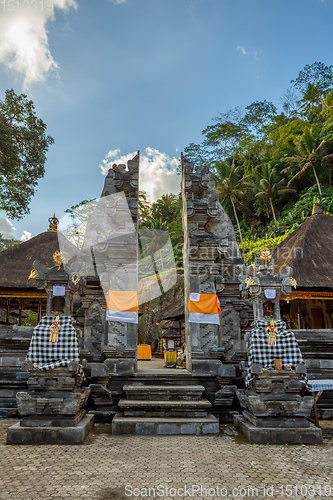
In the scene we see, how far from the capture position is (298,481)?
4426 mm

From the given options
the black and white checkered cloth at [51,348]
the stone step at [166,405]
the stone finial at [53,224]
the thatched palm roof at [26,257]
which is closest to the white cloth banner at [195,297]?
the stone step at [166,405]

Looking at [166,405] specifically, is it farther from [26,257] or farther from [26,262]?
[26,257]

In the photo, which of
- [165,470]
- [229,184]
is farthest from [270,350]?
[229,184]

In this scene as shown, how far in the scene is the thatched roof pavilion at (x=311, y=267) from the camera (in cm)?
1315

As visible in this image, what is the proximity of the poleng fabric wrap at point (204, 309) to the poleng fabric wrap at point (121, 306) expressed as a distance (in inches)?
53.0

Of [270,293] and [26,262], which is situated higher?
[26,262]

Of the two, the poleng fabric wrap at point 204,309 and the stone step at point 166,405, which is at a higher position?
the poleng fabric wrap at point 204,309

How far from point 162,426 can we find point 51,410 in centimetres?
207

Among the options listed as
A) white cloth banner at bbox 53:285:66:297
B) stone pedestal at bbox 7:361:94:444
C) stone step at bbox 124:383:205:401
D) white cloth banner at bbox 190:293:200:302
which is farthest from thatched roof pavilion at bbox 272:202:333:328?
stone pedestal at bbox 7:361:94:444

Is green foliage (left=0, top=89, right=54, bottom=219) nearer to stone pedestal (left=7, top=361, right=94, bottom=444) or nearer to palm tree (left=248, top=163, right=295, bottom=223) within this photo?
stone pedestal (left=7, top=361, right=94, bottom=444)

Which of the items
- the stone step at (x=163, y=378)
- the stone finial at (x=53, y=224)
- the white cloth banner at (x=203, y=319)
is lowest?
the stone step at (x=163, y=378)

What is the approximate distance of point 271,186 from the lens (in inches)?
1451

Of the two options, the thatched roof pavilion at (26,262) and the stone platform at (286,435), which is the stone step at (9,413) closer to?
the stone platform at (286,435)

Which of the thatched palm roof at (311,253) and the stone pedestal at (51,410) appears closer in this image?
the stone pedestal at (51,410)
